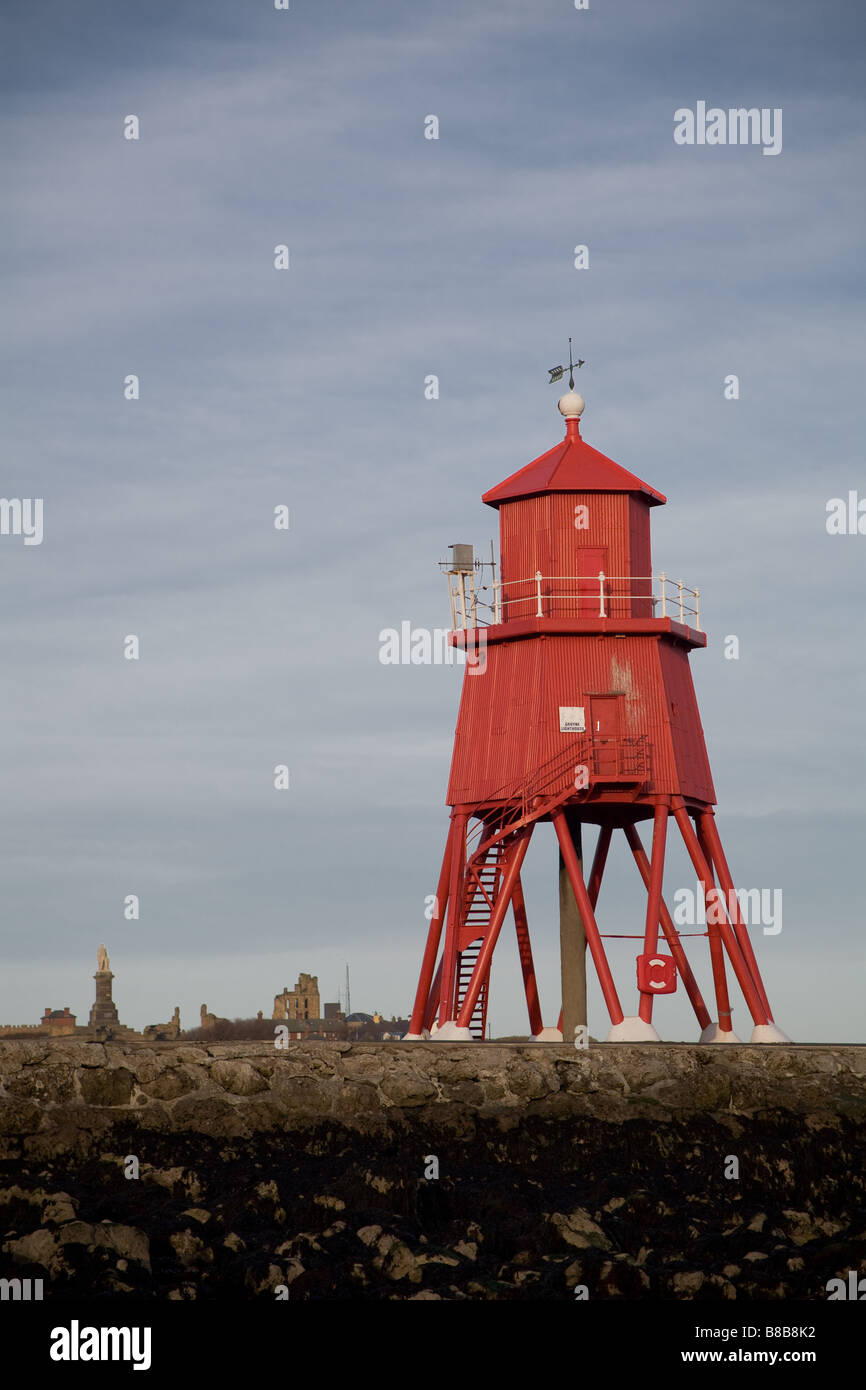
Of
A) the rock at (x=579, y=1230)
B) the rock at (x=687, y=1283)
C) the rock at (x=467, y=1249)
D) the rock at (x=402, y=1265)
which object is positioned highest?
the rock at (x=579, y=1230)

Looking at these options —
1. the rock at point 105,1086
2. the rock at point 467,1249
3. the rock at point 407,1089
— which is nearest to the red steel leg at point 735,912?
the rock at point 407,1089

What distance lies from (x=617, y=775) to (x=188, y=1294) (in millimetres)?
21511

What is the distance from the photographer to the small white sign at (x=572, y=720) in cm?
4306

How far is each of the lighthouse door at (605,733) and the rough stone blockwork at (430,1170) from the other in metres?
8.80

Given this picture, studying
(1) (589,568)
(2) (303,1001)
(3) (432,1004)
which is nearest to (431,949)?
(3) (432,1004)

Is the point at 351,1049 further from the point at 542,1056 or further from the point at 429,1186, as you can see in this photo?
the point at 429,1186

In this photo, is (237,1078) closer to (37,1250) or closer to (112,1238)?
(112,1238)

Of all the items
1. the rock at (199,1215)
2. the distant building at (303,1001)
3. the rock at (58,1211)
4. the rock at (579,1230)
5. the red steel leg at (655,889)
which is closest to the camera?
the rock at (58,1211)

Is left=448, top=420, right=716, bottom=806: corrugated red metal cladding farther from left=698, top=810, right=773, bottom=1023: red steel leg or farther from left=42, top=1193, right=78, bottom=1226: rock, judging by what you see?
left=42, top=1193, right=78, bottom=1226: rock

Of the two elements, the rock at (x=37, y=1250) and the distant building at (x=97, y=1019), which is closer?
the rock at (x=37, y=1250)

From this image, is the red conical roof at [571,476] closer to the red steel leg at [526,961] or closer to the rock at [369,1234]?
the red steel leg at [526,961]
